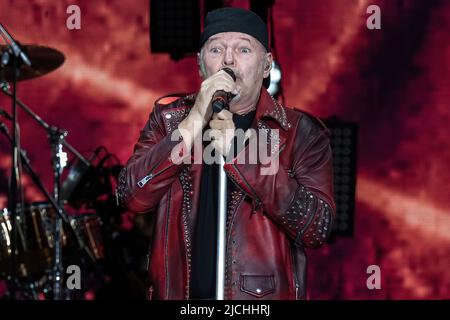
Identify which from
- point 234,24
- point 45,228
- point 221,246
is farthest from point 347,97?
point 221,246

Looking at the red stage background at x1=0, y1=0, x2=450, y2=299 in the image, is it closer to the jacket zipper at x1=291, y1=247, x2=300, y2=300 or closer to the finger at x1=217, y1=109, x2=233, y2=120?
the jacket zipper at x1=291, y1=247, x2=300, y2=300

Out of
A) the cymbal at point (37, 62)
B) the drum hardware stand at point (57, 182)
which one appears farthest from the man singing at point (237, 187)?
the drum hardware stand at point (57, 182)

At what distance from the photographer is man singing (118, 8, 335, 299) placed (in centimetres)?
205

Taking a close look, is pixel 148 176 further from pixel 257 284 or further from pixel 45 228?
pixel 45 228

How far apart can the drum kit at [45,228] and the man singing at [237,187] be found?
2315 mm

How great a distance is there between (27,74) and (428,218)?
282 centimetres

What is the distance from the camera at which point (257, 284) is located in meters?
2.09

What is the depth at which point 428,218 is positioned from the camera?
532cm

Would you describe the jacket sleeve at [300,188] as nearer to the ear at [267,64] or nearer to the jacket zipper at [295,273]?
the jacket zipper at [295,273]

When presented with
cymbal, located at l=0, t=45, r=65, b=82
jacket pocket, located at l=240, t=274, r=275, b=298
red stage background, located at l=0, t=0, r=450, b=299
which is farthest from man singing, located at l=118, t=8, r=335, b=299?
red stage background, located at l=0, t=0, r=450, b=299

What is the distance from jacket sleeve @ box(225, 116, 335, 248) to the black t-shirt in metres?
0.15

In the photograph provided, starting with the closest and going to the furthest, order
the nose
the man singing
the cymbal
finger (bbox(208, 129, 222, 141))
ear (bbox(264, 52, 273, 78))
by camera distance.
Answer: finger (bbox(208, 129, 222, 141)) < the man singing < the nose < ear (bbox(264, 52, 273, 78)) < the cymbal
